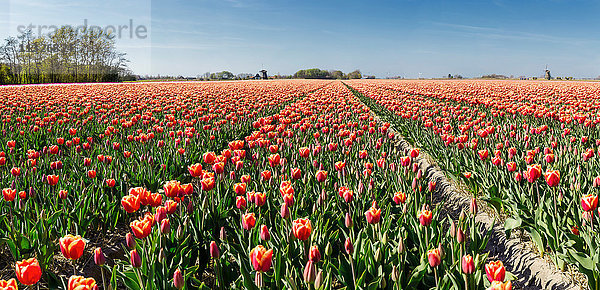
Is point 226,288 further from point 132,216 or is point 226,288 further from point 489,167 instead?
point 489,167

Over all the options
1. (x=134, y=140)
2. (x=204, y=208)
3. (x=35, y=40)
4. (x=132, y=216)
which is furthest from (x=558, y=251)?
(x=35, y=40)

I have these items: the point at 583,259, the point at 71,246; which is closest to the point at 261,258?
the point at 71,246

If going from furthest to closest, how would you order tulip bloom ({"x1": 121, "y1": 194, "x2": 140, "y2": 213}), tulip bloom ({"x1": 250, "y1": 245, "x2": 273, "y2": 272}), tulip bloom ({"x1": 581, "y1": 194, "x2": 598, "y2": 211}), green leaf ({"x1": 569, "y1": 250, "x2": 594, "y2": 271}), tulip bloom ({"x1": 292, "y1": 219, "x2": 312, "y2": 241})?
tulip bloom ({"x1": 121, "y1": 194, "x2": 140, "y2": 213}), tulip bloom ({"x1": 581, "y1": 194, "x2": 598, "y2": 211}), green leaf ({"x1": 569, "y1": 250, "x2": 594, "y2": 271}), tulip bloom ({"x1": 292, "y1": 219, "x2": 312, "y2": 241}), tulip bloom ({"x1": 250, "y1": 245, "x2": 273, "y2": 272})

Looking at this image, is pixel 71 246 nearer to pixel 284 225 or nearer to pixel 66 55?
pixel 284 225

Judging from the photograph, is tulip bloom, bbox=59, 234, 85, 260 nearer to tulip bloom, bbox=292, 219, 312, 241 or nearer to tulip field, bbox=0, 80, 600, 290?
tulip field, bbox=0, 80, 600, 290

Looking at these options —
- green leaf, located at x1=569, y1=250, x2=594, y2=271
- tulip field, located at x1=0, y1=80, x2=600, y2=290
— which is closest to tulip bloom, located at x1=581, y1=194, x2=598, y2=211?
tulip field, located at x1=0, y1=80, x2=600, y2=290

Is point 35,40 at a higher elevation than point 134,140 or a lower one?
higher

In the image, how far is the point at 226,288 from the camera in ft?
7.68

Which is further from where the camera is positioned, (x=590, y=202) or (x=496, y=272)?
(x=590, y=202)

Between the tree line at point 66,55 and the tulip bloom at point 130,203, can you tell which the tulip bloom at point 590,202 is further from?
the tree line at point 66,55

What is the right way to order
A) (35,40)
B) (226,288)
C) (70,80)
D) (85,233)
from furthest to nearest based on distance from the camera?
(35,40), (70,80), (85,233), (226,288)

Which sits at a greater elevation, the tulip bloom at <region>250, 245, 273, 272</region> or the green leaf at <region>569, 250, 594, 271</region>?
the tulip bloom at <region>250, 245, 273, 272</region>

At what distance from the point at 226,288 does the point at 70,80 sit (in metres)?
63.9

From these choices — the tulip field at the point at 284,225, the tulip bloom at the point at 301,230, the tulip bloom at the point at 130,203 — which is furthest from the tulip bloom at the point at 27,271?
the tulip bloom at the point at 301,230
